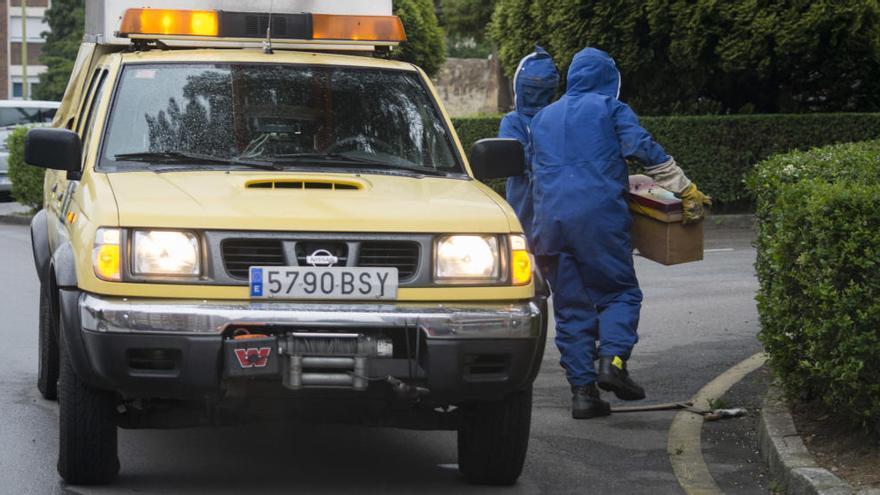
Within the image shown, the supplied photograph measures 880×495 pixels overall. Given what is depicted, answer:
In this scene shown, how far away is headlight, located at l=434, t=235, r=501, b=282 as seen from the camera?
6086mm

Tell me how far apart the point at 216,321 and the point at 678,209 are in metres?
3.18

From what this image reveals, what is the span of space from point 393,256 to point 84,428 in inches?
53.0

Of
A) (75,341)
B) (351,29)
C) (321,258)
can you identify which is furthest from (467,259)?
(351,29)

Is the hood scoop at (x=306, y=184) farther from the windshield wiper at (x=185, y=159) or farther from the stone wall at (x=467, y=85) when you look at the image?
the stone wall at (x=467, y=85)

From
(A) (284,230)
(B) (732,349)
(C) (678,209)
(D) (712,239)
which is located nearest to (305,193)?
(A) (284,230)

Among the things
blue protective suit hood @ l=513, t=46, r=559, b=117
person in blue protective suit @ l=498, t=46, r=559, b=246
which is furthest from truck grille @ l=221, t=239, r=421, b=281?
blue protective suit hood @ l=513, t=46, r=559, b=117

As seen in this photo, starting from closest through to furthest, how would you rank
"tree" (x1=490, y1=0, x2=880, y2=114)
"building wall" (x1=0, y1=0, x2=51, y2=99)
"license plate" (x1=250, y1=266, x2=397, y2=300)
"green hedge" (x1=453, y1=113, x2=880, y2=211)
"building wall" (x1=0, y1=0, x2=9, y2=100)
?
Answer: 1. "license plate" (x1=250, y1=266, x2=397, y2=300)
2. "tree" (x1=490, y1=0, x2=880, y2=114)
3. "green hedge" (x1=453, y1=113, x2=880, y2=211)
4. "building wall" (x1=0, y1=0, x2=51, y2=99)
5. "building wall" (x1=0, y1=0, x2=9, y2=100)

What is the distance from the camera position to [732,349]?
10344mm

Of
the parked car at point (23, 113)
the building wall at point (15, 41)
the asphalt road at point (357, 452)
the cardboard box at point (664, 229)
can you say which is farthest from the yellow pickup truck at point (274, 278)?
the building wall at point (15, 41)

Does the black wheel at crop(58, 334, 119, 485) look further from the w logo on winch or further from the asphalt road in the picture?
the w logo on winch

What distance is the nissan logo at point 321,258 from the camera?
234 inches

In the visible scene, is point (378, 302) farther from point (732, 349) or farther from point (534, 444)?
point (732, 349)

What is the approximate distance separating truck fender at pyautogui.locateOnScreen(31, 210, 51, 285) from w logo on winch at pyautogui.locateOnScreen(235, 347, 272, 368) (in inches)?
74.0

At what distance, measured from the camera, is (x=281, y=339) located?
5.84 m
